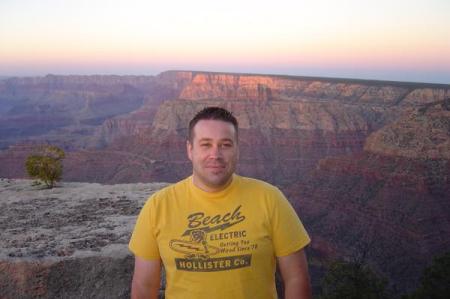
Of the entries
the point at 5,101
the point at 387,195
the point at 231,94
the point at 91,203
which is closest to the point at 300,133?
the point at 231,94

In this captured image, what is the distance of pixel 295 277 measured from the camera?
11.5 ft

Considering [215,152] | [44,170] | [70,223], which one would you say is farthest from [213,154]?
[44,170]

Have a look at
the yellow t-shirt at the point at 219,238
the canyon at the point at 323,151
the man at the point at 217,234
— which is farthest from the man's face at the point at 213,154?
the canyon at the point at 323,151

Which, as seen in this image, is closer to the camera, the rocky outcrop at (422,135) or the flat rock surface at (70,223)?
the flat rock surface at (70,223)

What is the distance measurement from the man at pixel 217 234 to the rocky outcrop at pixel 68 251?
332 cm

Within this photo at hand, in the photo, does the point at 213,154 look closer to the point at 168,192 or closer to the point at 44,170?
the point at 168,192

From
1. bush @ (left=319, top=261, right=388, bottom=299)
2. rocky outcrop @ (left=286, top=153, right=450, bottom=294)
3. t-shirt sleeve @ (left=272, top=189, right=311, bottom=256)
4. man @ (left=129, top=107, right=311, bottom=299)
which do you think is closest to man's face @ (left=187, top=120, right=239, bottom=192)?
man @ (left=129, top=107, right=311, bottom=299)

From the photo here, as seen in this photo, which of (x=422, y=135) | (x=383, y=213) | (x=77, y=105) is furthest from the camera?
(x=77, y=105)

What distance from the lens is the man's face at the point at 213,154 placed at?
3424 millimetres

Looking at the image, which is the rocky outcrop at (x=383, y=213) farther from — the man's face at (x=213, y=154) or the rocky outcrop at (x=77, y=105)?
the rocky outcrop at (x=77, y=105)

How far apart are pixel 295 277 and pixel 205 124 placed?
55.0 inches

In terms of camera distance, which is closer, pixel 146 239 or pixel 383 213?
pixel 146 239

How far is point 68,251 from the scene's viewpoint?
6.82 meters

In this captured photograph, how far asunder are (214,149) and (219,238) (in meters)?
0.68
